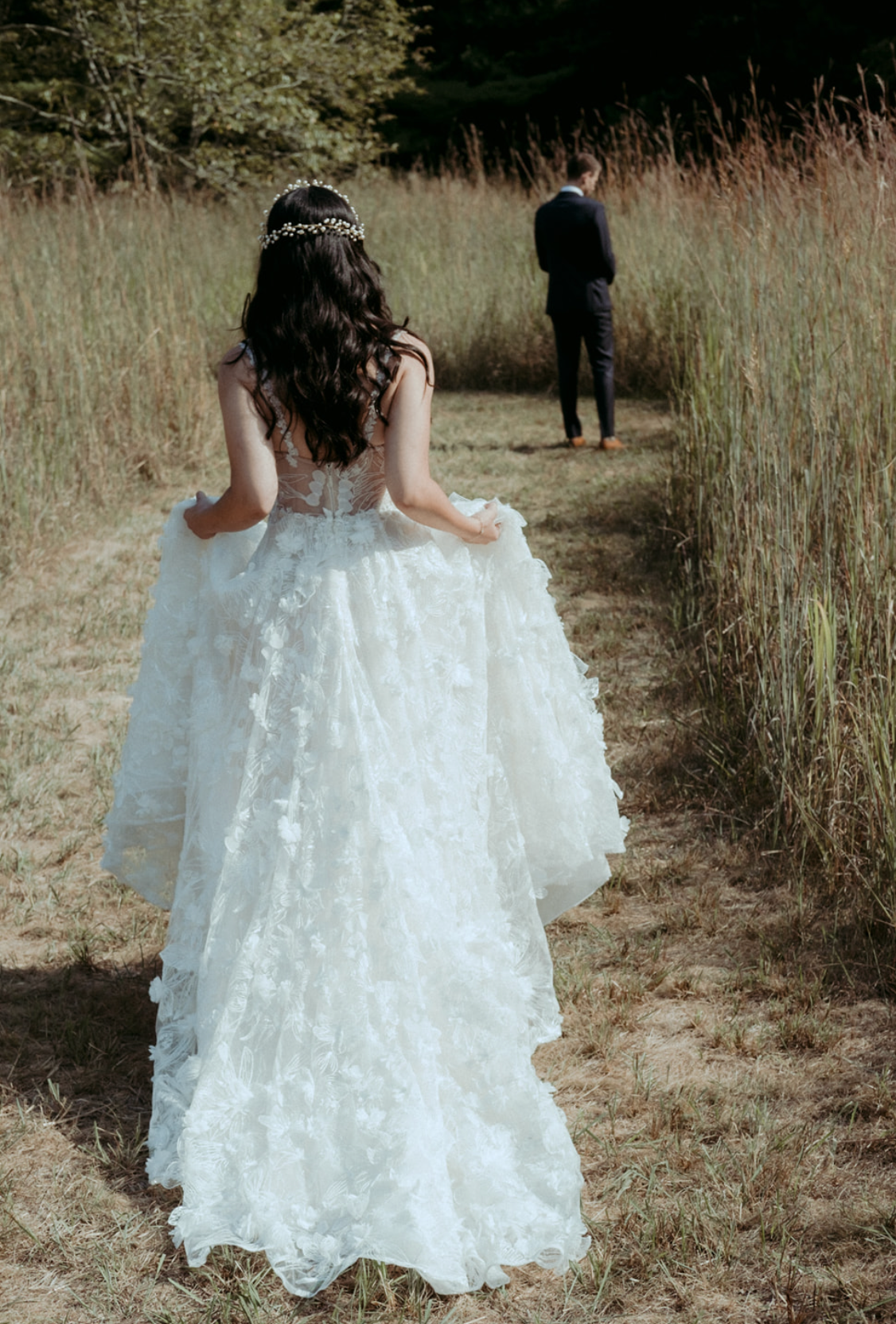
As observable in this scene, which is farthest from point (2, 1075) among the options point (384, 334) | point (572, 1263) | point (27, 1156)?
point (384, 334)

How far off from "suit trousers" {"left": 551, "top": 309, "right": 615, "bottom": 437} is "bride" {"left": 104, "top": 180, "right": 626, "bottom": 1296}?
5.98 metres

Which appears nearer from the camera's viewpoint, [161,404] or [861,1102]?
[861,1102]

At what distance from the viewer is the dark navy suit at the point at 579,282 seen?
7895 mm

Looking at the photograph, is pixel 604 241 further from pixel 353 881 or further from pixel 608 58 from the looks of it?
pixel 608 58

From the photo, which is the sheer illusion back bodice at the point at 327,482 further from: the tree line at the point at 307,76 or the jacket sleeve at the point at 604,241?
the tree line at the point at 307,76

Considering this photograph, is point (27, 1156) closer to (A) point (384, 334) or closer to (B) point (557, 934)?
(B) point (557, 934)

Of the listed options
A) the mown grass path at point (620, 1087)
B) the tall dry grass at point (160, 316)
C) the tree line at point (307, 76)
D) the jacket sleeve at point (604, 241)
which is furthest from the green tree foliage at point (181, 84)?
the mown grass path at point (620, 1087)

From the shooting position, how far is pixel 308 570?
7.79ft

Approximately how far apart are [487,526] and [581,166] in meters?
6.13

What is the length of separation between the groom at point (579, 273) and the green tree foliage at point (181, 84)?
6595 millimetres

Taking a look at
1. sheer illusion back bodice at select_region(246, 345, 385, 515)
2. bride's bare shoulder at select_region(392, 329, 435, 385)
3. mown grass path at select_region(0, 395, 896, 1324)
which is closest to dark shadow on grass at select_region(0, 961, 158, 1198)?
mown grass path at select_region(0, 395, 896, 1324)

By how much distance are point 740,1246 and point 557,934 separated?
1.18 metres
